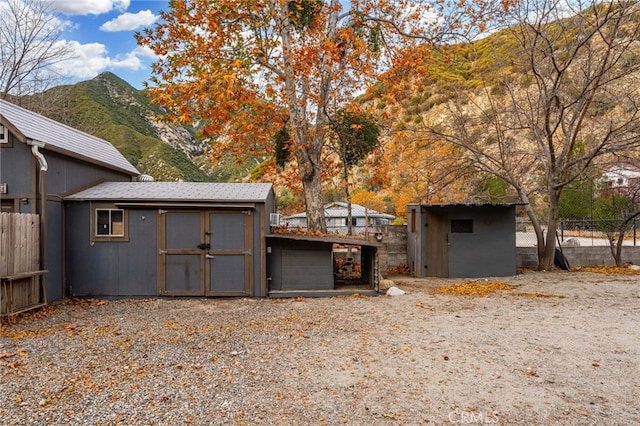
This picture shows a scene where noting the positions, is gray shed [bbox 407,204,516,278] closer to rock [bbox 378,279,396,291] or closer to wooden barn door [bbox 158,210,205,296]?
rock [bbox 378,279,396,291]

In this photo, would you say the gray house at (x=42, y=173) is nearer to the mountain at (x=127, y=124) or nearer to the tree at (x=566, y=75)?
the tree at (x=566, y=75)

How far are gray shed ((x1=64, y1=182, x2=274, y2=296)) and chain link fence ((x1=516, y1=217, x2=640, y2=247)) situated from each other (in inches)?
460

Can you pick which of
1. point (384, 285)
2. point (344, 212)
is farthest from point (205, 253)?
point (344, 212)

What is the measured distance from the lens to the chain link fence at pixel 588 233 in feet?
45.2

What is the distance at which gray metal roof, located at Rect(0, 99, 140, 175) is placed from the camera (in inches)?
285

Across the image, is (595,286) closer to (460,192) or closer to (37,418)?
(460,192)

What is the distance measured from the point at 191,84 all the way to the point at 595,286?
1173 centimetres

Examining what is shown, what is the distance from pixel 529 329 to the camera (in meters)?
5.71

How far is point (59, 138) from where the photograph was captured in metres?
8.21

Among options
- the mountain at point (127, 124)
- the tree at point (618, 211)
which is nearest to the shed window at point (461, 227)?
the tree at point (618, 211)

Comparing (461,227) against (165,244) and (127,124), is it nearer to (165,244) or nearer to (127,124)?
(165,244)

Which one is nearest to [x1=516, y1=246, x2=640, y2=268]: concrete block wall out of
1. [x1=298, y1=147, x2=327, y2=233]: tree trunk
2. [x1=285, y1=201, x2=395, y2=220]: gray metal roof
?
[x1=298, y1=147, x2=327, y2=233]: tree trunk

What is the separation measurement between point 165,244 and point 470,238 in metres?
8.17

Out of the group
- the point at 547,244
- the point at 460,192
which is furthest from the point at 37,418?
the point at 460,192
